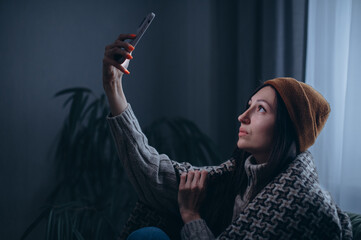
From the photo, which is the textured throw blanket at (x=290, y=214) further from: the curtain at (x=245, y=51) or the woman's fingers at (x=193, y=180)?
the curtain at (x=245, y=51)

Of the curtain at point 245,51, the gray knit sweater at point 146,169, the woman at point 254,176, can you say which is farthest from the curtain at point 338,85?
the gray knit sweater at point 146,169

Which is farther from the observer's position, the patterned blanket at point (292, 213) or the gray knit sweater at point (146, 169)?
the gray knit sweater at point (146, 169)

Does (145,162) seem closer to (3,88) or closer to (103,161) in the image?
(103,161)

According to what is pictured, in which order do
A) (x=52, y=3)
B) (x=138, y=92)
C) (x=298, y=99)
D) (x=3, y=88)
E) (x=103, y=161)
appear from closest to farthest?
(x=298, y=99)
(x=103, y=161)
(x=3, y=88)
(x=52, y=3)
(x=138, y=92)

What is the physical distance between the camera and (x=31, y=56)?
1627 mm

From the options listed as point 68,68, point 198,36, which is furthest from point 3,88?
point 198,36

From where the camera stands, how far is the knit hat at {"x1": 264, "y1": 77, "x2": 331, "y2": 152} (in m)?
0.83

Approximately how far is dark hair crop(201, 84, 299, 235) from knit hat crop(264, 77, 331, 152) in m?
0.02

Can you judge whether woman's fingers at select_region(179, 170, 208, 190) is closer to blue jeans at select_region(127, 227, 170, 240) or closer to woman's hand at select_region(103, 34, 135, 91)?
blue jeans at select_region(127, 227, 170, 240)

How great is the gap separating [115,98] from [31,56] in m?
0.93

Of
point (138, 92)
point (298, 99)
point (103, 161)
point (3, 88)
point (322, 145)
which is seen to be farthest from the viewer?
point (138, 92)

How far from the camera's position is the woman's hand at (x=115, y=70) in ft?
2.77

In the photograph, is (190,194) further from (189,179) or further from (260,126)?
(260,126)

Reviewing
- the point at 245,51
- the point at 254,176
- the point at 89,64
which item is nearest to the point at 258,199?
the point at 254,176
